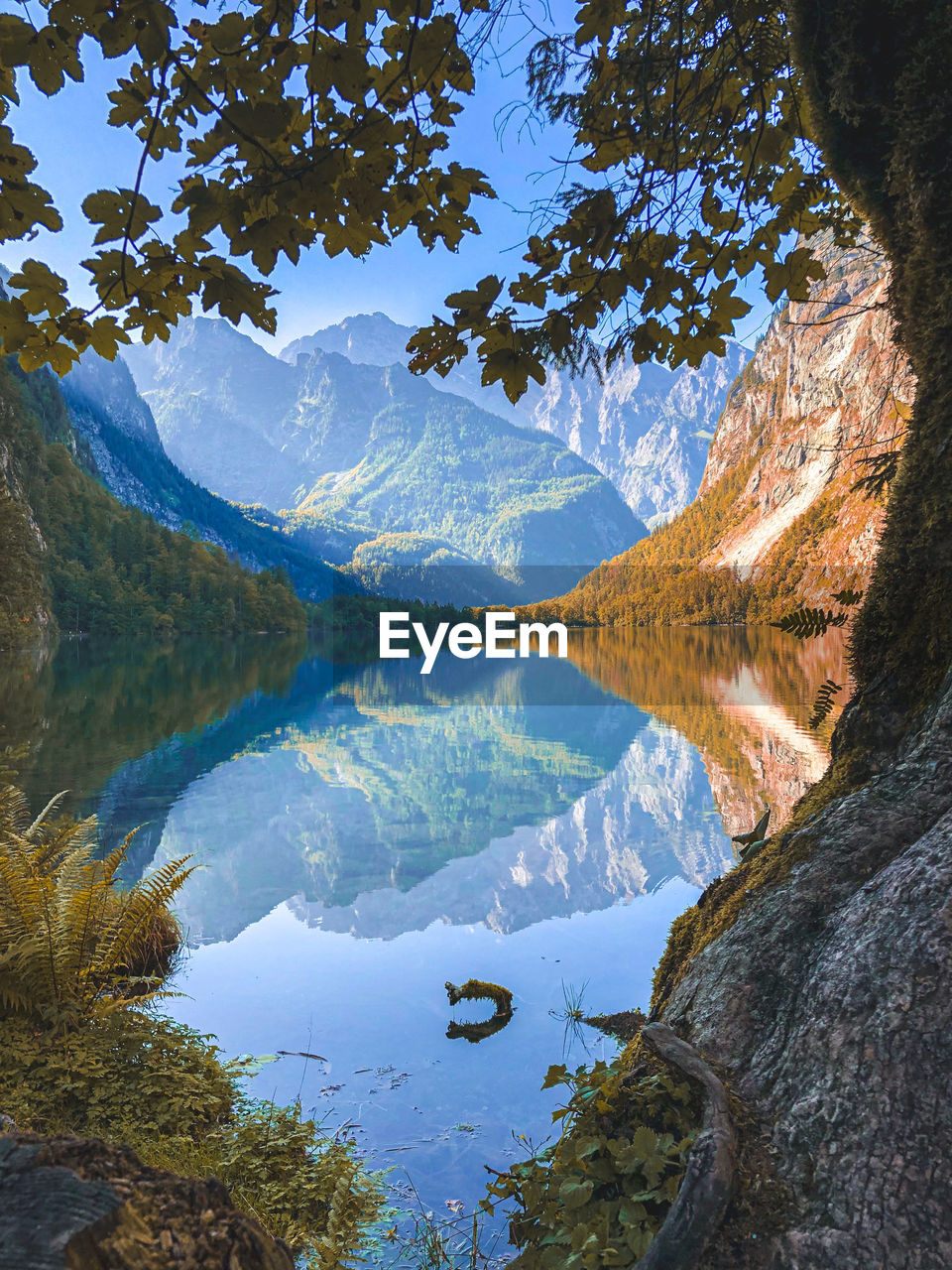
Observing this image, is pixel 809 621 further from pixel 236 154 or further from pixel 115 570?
pixel 115 570

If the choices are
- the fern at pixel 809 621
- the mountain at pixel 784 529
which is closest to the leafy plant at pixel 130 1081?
the fern at pixel 809 621

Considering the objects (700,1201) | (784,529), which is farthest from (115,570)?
(784,529)

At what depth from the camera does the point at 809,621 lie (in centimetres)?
440

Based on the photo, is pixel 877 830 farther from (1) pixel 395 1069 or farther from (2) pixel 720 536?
(2) pixel 720 536

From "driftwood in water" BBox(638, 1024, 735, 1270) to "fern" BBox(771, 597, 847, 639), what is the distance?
2946 millimetres

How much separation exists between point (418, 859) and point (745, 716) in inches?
615

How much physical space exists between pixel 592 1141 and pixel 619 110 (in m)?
5.36

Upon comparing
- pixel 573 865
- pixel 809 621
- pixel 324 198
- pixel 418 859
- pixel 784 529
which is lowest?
pixel 418 859

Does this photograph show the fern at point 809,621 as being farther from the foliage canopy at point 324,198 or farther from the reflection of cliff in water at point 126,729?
the reflection of cliff in water at point 126,729

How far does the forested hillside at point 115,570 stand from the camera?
81688 mm

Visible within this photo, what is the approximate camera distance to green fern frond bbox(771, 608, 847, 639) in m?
4.33

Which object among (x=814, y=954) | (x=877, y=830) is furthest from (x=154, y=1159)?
(x=877, y=830)

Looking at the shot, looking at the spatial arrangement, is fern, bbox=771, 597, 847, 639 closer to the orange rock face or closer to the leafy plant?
the leafy plant

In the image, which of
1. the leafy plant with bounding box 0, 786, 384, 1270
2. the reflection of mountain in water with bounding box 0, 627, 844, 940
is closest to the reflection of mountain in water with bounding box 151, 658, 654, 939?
the reflection of mountain in water with bounding box 0, 627, 844, 940
